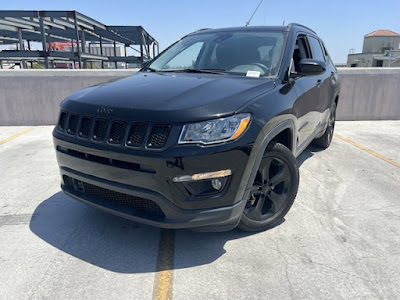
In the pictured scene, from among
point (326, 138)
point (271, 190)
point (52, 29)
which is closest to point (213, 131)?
point (271, 190)

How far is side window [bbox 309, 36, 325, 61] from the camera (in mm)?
4336

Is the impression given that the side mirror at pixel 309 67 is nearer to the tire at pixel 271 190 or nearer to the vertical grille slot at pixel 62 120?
the tire at pixel 271 190

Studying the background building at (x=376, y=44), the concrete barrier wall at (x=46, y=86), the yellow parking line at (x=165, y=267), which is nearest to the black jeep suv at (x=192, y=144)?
the yellow parking line at (x=165, y=267)

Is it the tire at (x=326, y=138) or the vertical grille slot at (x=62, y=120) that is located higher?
the vertical grille slot at (x=62, y=120)

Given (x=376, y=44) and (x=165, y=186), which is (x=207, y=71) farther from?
(x=376, y=44)

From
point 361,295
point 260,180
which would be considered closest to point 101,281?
point 260,180

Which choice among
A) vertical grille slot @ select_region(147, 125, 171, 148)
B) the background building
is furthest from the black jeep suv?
→ the background building

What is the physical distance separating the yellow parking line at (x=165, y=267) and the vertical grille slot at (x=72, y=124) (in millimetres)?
1175

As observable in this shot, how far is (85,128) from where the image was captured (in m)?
2.47

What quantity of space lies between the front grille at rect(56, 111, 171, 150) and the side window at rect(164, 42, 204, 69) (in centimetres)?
141

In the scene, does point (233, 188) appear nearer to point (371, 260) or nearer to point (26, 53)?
point (371, 260)

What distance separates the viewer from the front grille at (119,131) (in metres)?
2.14

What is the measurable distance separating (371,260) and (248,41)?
A: 242 cm

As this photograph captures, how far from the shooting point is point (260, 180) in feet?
8.89
